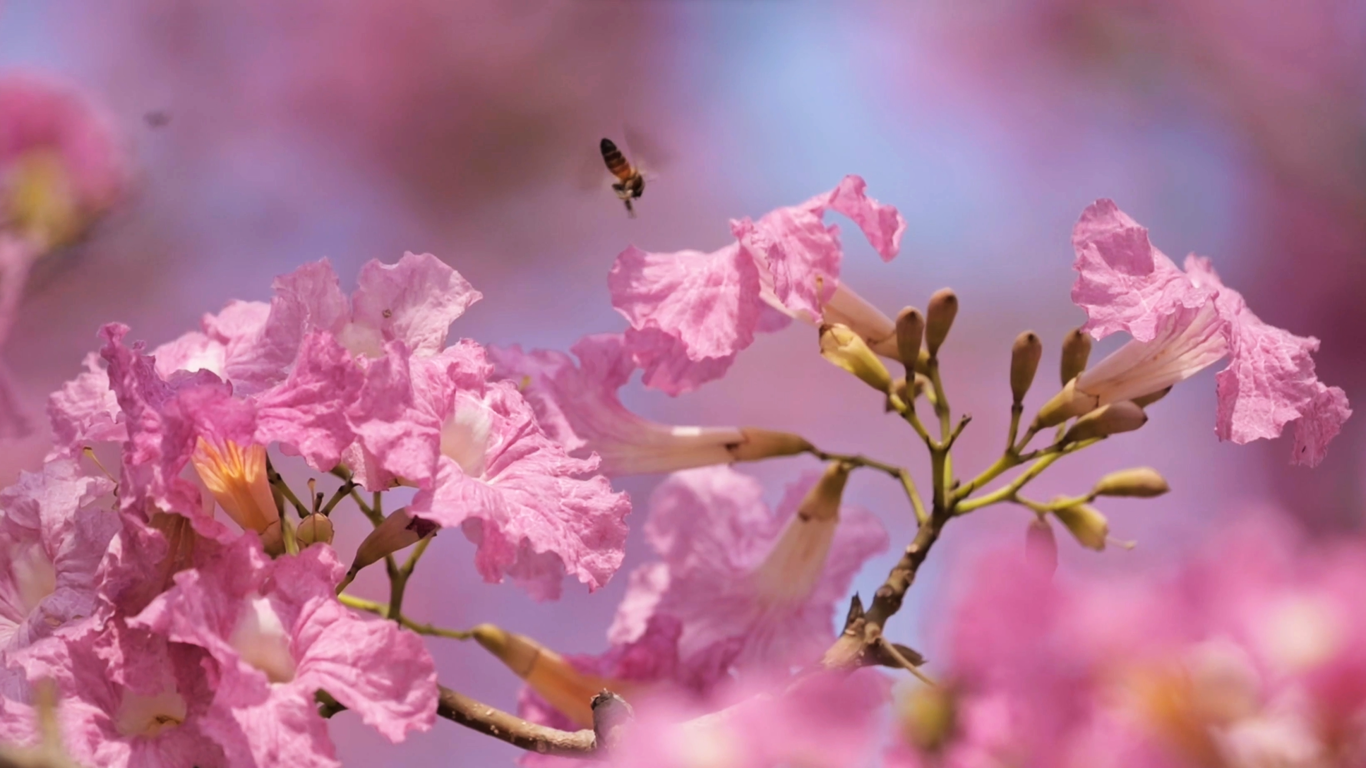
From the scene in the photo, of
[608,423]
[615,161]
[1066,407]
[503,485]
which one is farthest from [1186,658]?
[615,161]

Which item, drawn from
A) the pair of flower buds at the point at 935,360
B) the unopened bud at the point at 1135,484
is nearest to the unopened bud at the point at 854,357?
the pair of flower buds at the point at 935,360

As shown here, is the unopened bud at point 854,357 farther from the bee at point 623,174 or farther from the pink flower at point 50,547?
the pink flower at point 50,547

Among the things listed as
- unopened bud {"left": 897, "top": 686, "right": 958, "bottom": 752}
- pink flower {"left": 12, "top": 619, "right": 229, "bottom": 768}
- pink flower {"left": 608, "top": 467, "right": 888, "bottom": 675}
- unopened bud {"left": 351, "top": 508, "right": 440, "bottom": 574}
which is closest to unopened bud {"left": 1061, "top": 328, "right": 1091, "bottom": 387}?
pink flower {"left": 608, "top": 467, "right": 888, "bottom": 675}

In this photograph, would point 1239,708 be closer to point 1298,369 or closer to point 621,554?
point 621,554

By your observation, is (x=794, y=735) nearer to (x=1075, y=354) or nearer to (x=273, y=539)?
(x=273, y=539)

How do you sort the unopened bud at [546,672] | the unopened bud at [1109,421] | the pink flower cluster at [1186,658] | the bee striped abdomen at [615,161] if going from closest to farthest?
1. the pink flower cluster at [1186,658]
2. the unopened bud at [1109,421]
3. the unopened bud at [546,672]
4. the bee striped abdomen at [615,161]

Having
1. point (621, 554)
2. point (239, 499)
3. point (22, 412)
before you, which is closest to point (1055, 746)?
point (621, 554)
